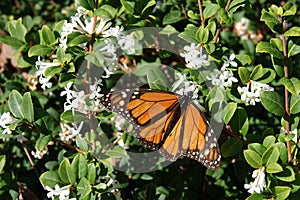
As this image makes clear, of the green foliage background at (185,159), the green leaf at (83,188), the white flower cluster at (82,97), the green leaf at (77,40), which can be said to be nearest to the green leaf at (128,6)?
the green foliage background at (185,159)

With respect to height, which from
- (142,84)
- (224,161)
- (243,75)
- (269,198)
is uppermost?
(243,75)

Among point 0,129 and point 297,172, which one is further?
point 0,129

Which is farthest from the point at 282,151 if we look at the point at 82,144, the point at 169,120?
the point at 82,144

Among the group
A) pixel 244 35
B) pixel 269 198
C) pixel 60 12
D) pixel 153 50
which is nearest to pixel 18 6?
pixel 60 12

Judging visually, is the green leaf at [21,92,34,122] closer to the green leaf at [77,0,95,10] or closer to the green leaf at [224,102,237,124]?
the green leaf at [77,0,95,10]

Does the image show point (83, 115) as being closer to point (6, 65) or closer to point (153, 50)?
point (153, 50)

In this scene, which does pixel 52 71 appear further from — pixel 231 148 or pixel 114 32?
pixel 231 148

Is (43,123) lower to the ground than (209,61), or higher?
lower
